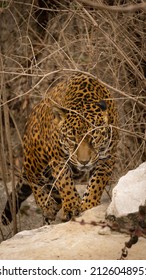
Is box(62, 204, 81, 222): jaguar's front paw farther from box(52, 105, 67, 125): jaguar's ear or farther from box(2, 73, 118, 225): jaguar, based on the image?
box(52, 105, 67, 125): jaguar's ear

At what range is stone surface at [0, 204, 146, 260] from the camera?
19.3 ft

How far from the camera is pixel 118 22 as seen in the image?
7.66 meters

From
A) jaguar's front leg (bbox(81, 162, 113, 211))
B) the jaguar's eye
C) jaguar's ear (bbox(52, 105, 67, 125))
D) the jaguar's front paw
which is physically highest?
jaguar's ear (bbox(52, 105, 67, 125))

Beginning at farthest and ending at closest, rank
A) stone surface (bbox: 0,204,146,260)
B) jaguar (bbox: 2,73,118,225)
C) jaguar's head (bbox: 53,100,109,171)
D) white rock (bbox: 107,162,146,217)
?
jaguar (bbox: 2,73,118,225) < jaguar's head (bbox: 53,100,109,171) < white rock (bbox: 107,162,146,217) < stone surface (bbox: 0,204,146,260)

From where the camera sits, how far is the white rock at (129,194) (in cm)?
626

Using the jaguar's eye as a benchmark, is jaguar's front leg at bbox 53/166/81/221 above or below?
below

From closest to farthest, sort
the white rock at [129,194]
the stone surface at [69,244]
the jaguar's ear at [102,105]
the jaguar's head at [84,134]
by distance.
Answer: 1. the stone surface at [69,244]
2. the white rock at [129,194]
3. the jaguar's head at [84,134]
4. the jaguar's ear at [102,105]

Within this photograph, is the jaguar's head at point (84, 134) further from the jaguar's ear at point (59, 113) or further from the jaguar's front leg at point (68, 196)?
the jaguar's front leg at point (68, 196)

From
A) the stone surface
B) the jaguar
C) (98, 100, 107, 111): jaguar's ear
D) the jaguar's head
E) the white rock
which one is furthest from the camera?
(98, 100, 107, 111): jaguar's ear

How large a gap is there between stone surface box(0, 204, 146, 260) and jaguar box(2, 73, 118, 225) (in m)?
0.70

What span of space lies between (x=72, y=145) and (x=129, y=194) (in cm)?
112

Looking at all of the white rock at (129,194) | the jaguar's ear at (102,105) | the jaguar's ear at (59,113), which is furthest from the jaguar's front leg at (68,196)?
the white rock at (129,194)

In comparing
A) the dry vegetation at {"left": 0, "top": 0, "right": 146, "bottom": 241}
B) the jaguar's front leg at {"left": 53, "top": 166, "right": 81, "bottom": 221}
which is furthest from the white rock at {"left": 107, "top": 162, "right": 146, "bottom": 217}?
the jaguar's front leg at {"left": 53, "top": 166, "right": 81, "bottom": 221}
